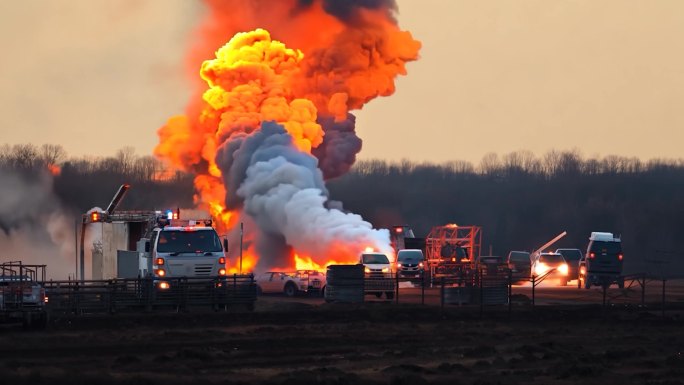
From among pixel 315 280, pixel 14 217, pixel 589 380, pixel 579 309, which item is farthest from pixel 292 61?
pixel 589 380

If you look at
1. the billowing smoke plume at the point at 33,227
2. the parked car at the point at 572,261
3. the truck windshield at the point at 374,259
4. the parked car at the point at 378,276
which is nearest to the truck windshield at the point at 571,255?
the parked car at the point at 572,261

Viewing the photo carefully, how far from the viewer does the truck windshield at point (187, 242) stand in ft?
157

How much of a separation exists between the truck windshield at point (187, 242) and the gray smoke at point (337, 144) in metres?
35.0

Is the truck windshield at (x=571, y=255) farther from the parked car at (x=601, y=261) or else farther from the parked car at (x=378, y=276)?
the parked car at (x=378, y=276)

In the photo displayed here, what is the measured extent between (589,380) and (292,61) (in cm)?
5589

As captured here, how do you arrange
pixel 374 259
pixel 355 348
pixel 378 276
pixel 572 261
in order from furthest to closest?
pixel 572 261
pixel 374 259
pixel 378 276
pixel 355 348

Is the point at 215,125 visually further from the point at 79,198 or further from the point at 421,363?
the point at 421,363

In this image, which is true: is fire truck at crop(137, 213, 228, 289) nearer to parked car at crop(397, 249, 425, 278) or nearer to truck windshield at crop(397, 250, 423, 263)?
parked car at crop(397, 249, 425, 278)

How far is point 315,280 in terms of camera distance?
60.1 m

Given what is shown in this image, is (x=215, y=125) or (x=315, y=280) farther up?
(x=215, y=125)

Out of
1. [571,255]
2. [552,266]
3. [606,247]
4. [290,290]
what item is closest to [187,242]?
[290,290]

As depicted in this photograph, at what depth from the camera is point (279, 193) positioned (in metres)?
77.2

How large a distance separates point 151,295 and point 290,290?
50.3 ft

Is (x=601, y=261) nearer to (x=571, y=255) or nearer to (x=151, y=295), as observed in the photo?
(x=571, y=255)
